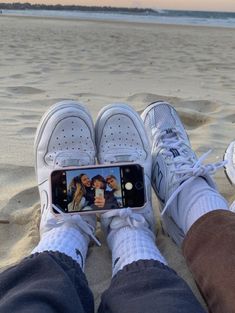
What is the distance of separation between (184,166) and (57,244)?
572mm

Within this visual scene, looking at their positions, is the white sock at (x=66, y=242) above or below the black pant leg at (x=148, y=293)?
below

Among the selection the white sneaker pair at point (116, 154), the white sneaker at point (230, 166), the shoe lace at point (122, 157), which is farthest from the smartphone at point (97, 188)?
the white sneaker at point (230, 166)

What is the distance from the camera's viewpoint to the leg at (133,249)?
1.04 metres

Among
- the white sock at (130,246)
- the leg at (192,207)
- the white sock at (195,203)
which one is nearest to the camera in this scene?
the leg at (192,207)

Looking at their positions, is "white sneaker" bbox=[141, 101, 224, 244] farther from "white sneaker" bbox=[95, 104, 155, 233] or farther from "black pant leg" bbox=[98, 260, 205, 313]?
"black pant leg" bbox=[98, 260, 205, 313]

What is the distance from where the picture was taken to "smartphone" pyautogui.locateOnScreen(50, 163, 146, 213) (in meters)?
1.53

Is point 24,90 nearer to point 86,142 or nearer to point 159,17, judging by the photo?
point 86,142

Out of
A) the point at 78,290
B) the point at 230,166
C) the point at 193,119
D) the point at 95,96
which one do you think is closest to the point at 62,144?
the point at 230,166

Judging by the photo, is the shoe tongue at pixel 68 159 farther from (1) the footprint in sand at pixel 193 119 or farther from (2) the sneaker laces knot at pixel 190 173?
(1) the footprint in sand at pixel 193 119

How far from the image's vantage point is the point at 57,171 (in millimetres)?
1562

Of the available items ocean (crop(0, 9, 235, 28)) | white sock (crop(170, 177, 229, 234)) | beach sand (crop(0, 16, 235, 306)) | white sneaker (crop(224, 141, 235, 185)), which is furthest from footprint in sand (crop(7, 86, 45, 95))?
ocean (crop(0, 9, 235, 28))

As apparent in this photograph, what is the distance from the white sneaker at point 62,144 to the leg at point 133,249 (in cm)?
6

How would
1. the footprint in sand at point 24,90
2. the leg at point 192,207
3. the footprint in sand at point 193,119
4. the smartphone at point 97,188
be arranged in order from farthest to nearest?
1. the footprint in sand at point 24,90
2. the footprint in sand at point 193,119
3. the smartphone at point 97,188
4. the leg at point 192,207

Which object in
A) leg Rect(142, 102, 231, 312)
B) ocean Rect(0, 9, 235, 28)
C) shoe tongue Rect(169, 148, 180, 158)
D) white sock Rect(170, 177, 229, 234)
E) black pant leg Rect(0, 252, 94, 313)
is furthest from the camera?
ocean Rect(0, 9, 235, 28)
